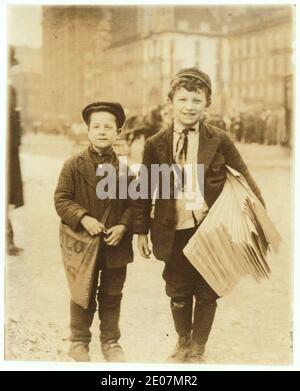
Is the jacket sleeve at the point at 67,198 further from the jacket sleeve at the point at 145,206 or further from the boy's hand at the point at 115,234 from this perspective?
the jacket sleeve at the point at 145,206

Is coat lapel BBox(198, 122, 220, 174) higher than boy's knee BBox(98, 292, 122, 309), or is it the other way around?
coat lapel BBox(198, 122, 220, 174)

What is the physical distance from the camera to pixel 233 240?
117 inches

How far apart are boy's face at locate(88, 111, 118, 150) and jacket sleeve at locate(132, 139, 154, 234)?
191 millimetres

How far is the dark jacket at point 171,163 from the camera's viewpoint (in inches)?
115

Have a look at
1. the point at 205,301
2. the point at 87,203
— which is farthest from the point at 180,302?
the point at 87,203

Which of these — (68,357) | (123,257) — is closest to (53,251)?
(123,257)

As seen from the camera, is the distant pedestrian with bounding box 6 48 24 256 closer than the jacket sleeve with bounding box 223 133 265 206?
No

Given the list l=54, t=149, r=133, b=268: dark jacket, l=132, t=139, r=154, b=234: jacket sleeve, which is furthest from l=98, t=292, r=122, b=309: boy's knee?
l=132, t=139, r=154, b=234: jacket sleeve

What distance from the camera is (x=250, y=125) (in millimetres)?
2967

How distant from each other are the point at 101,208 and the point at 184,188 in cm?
45

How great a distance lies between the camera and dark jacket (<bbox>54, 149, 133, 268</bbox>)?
2.94 meters

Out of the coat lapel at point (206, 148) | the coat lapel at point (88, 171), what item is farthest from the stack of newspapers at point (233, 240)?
the coat lapel at point (88, 171)

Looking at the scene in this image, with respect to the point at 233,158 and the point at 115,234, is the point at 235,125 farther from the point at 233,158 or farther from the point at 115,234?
the point at 115,234

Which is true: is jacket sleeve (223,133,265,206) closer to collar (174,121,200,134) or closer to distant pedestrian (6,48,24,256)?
collar (174,121,200,134)
